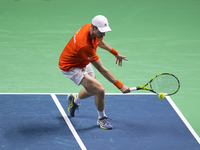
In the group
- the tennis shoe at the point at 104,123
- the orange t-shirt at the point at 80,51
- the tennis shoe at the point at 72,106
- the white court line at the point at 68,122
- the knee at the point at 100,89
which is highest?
the orange t-shirt at the point at 80,51

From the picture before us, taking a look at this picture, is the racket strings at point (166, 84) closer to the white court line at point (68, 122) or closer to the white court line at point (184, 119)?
the white court line at point (184, 119)

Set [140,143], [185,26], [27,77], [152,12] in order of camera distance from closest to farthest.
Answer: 1. [140,143]
2. [27,77]
3. [185,26]
4. [152,12]

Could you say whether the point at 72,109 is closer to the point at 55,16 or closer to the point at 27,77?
the point at 27,77

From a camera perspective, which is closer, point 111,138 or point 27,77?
point 111,138

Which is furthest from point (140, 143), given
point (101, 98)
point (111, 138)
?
point (101, 98)

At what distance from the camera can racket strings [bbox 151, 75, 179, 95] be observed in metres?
6.87

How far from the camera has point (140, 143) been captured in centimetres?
643

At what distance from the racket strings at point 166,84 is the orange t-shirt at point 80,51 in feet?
3.93

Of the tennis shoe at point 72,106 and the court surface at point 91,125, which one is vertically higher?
the tennis shoe at point 72,106

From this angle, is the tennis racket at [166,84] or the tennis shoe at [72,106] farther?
the tennis shoe at [72,106]

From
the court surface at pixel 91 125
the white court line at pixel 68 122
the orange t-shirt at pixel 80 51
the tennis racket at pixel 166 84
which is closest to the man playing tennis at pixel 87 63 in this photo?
the orange t-shirt at pixel 80 51

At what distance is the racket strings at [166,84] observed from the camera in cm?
Answer: 687

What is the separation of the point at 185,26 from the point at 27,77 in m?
5.33

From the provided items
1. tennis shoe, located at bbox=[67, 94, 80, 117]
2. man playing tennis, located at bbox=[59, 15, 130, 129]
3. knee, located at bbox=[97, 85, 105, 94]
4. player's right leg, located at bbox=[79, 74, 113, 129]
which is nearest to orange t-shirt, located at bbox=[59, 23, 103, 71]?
man playing tennis, located at bbox=[59, 15, 130, 129]
